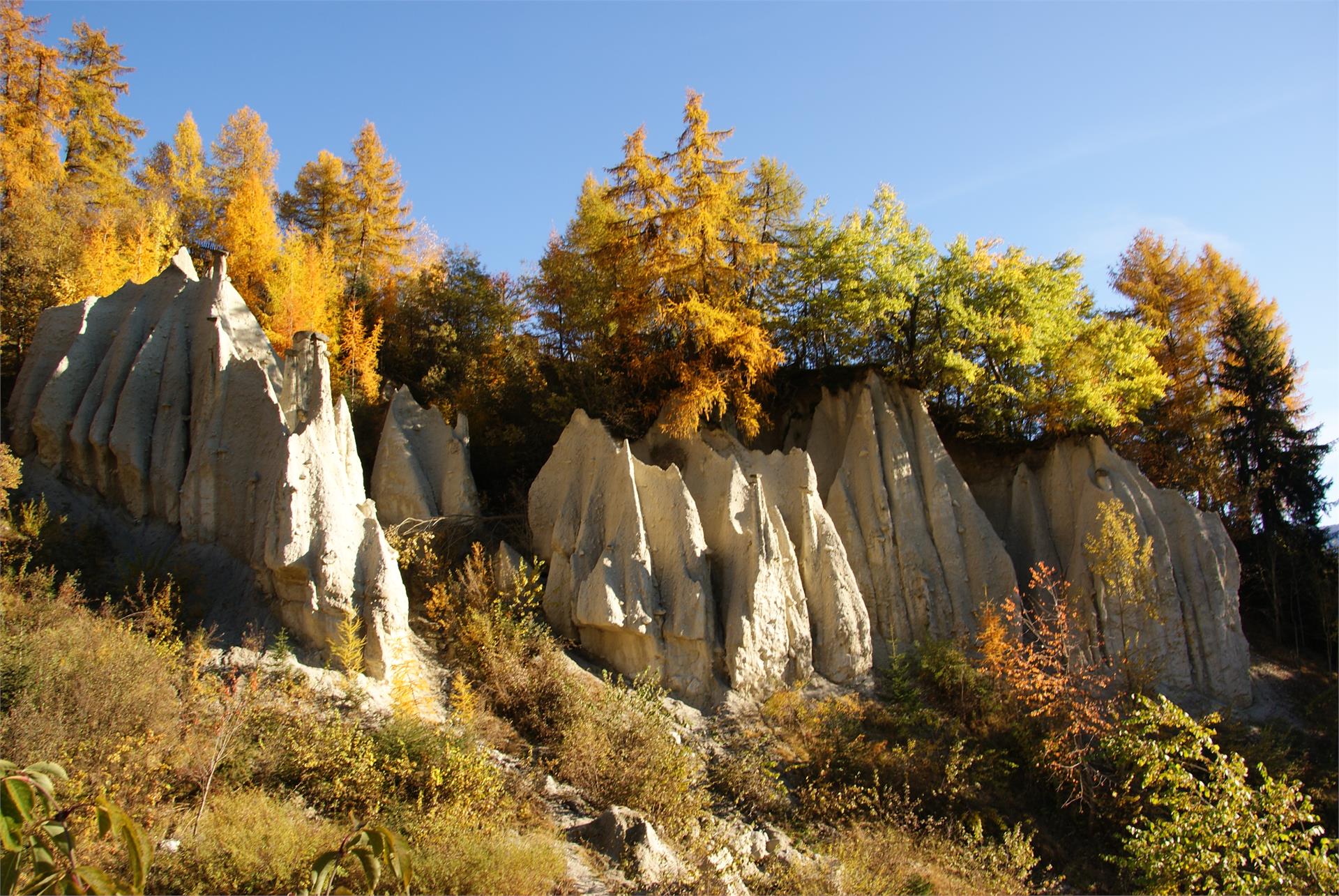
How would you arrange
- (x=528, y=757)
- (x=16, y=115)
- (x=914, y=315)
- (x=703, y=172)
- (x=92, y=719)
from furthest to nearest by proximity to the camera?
(x=16, y=115)
(x=914, y=315)
(x=703, y=172)
(x=528, y=757)
(x=92, y=719)

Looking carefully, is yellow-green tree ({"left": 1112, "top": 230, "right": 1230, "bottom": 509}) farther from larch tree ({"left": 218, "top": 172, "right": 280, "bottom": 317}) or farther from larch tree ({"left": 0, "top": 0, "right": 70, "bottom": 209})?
larch tree ({"left": 0, "top": 0, "right": 70, "bottom": 209})

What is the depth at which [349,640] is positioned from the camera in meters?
11.3

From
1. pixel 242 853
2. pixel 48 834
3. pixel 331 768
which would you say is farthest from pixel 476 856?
pixel 48 834

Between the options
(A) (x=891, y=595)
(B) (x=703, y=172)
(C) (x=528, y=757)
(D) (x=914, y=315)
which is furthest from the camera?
(D) (x=914, y=315)

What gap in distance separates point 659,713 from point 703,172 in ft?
36.5

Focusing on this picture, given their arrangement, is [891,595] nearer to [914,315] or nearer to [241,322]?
[914,315]

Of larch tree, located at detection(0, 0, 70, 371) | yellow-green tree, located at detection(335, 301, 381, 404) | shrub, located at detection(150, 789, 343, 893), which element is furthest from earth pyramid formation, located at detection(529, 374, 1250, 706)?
larch tree, located at detection(0, 0, 70, 371)

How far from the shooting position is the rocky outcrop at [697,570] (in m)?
13.6

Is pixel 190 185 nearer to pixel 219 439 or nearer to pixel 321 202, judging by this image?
pixel 321 202

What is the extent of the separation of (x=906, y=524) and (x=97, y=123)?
28.5m

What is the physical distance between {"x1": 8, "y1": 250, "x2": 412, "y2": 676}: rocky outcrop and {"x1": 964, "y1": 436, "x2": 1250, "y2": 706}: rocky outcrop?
13259 mm

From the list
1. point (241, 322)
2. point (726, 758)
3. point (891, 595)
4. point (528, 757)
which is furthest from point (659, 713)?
point (241, 322)

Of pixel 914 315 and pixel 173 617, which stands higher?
pixel 914 315

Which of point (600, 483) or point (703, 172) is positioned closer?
point (600, 483)
